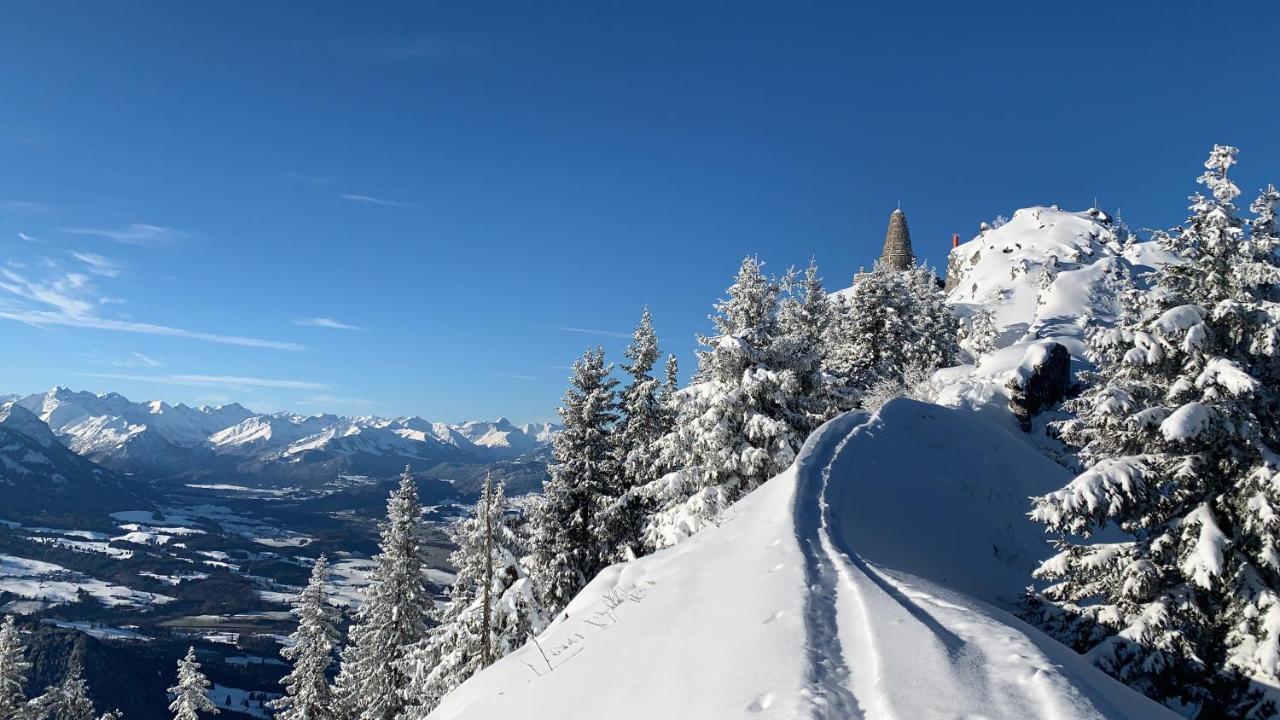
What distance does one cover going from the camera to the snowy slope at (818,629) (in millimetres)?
5273

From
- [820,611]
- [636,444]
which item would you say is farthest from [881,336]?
[820,611]

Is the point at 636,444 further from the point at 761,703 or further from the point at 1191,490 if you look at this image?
the point at 761,703

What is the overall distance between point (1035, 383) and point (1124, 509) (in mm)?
23842

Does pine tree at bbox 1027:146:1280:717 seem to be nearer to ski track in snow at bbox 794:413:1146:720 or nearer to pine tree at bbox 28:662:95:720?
ski track in snow at bbox 794:413:1146:720

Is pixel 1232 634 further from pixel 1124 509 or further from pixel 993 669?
pixel 993 669

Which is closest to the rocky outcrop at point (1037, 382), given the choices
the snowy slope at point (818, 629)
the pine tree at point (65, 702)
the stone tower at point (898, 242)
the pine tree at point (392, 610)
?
the snowy slope at point (818, 629)

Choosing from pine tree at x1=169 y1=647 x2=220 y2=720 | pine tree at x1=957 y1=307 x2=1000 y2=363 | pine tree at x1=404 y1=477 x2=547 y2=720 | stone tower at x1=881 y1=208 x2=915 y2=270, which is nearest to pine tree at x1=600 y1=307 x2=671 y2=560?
pine tree at x1=404 y1=477 x2=547 y2=720

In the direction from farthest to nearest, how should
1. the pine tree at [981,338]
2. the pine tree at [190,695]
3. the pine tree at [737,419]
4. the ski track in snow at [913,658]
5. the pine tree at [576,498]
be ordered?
the pine tree at [981,338] → the pine tree at [190,695] → the pine tree at [576,498] → the pine tree at [737,419] → the ski track in snow at [913,658]

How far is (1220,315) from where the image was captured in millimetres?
10758

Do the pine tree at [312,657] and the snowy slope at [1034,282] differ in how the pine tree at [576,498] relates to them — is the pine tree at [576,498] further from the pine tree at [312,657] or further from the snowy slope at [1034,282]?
the snowy slope at [1034,282]

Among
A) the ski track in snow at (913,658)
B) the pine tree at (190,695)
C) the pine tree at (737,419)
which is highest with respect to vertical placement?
the pine tree at (737,419)

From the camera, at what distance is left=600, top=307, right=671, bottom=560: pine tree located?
2464cm

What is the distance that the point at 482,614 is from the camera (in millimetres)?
24734

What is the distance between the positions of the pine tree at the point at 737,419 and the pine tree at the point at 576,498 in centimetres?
344
